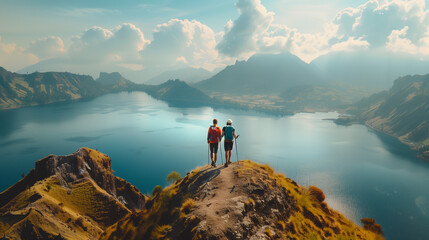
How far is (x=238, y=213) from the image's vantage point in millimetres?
11648

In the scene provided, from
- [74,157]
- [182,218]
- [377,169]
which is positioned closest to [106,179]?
[74,157]

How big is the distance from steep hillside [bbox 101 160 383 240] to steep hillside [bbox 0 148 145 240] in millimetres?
35096

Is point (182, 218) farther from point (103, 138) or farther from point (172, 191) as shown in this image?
point (103, 138)

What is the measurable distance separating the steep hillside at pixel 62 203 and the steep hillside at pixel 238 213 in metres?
35.1

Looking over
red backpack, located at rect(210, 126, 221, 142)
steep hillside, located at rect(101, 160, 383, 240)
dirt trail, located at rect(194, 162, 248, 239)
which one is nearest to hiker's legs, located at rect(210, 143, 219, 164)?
red backpack, located at rect(210, 126, 221, 142)

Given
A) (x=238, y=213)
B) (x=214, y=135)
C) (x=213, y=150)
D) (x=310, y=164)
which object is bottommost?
(x=310, y=164)

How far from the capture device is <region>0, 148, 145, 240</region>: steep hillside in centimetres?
4028

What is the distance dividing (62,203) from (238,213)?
56.1 meters

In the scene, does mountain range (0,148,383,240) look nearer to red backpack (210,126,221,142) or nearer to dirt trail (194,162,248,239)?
dirt trail (194,162,248,239)

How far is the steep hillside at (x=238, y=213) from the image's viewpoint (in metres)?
11.0

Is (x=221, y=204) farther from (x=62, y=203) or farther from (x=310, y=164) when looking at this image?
(x=310, y=164)

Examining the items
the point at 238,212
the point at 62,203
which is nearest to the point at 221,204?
the point at 238,212

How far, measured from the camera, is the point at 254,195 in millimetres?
13391

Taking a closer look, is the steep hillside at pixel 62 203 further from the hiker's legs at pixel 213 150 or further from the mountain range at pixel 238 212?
the hiker's legs at pixel 213 150
